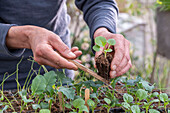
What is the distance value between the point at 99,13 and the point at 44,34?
1.29ft

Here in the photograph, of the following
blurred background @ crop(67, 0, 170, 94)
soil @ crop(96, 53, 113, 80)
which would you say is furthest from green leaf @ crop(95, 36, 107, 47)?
blurred background @ crop(67, 0, 170, 94)

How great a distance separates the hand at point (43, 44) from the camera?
691 millimetres

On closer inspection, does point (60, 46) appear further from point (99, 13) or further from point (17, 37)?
point (99, 13)

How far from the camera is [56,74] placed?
2.42 ft

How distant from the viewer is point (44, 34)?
718mm

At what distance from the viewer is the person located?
2.35 ft

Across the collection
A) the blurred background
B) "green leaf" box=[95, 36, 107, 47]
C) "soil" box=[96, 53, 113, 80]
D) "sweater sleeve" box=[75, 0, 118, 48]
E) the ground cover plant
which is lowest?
the ground cover plant

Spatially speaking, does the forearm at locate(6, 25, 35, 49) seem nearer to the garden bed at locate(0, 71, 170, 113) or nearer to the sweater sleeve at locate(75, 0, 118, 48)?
the garden bed at locate(0, 71, 170, 113)

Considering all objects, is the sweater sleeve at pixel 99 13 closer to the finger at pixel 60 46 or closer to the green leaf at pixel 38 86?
the finger at pixel 60 46

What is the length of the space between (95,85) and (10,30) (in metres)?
0.36

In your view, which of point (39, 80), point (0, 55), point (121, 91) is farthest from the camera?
point (0, 55)

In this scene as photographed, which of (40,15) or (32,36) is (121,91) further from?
(40,15)

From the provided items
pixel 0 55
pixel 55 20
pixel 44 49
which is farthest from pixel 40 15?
pixel 44 49

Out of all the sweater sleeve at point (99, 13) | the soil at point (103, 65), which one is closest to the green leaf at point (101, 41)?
the soil at point (103, 65)
